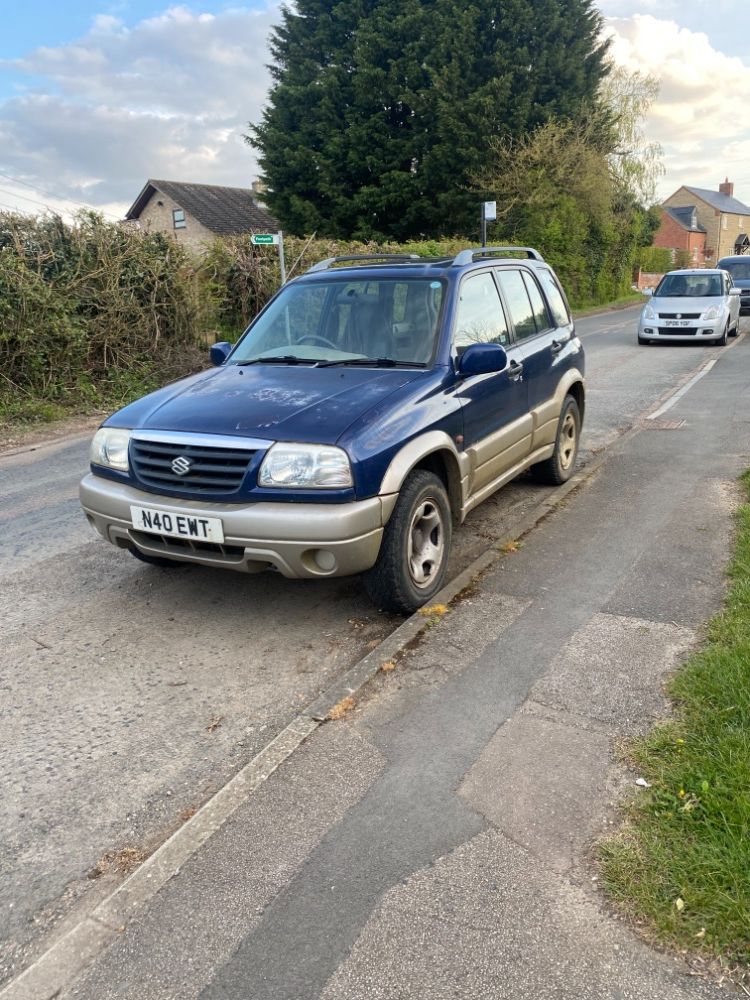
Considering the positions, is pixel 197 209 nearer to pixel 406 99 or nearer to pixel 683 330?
pixel 406 99

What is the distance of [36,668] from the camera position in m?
3.82

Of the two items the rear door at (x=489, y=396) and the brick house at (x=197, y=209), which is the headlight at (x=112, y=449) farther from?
the brick house at (x=197, y=209)

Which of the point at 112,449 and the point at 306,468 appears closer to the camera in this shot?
the point at 306,468

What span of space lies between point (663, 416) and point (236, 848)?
28.2ft

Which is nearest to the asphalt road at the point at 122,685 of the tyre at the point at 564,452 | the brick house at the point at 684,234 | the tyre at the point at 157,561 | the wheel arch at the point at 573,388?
the tyre at the point at 157,561

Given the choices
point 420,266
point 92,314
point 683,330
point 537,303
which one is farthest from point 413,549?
point 683,330

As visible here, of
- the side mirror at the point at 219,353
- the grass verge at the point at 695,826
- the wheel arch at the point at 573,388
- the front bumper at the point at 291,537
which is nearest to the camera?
the grass verge at the point at 695,826

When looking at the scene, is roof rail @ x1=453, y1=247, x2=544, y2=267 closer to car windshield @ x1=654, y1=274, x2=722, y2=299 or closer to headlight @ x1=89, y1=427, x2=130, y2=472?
headlight @ x1=89, y1=427, x2=130, y2=472

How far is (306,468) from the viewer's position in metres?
3.64

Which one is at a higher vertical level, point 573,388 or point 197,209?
point 197,209

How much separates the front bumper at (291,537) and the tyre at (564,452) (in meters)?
3.16

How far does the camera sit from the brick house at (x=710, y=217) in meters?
75.9

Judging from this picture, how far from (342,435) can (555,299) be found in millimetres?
3671

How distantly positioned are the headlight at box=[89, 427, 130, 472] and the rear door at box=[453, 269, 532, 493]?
193 cm
